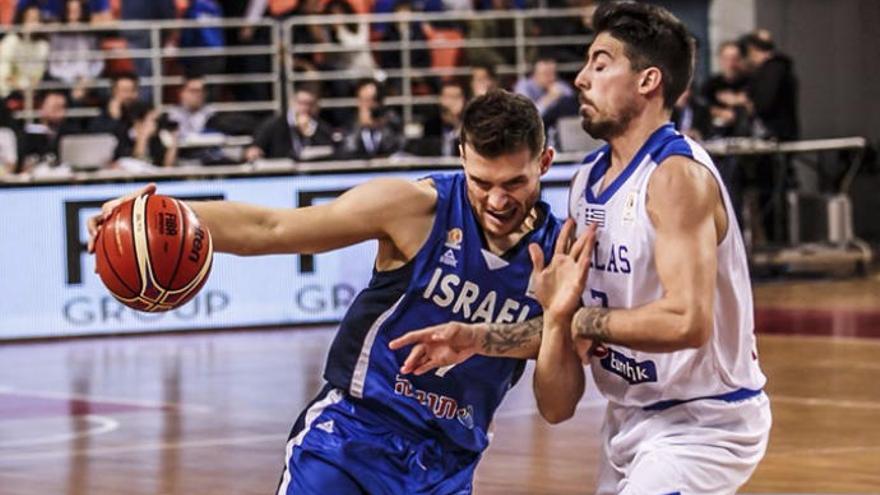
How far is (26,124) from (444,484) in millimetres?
11853

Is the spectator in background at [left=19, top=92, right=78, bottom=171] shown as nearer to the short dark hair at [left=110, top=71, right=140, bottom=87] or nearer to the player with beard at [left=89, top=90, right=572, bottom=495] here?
the short dark hair at [left=110, top=71, right=140, bottom=87]

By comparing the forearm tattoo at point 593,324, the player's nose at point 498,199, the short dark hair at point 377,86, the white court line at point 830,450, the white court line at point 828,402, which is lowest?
the white court line at point 830,450

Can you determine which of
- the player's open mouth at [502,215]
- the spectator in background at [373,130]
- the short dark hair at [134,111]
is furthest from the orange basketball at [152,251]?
the short dark hair at [134,111]

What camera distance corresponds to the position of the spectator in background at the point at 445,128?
15.5 metres

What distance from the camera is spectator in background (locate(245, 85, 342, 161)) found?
15242mm

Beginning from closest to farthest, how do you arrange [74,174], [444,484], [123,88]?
[444,484]
[74,174]
[123,88]

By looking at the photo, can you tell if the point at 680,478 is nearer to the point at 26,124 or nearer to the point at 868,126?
the point at 26,124

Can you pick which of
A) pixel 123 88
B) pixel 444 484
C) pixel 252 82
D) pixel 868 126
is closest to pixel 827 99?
pixel 868 126

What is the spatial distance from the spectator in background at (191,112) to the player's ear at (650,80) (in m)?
11.7

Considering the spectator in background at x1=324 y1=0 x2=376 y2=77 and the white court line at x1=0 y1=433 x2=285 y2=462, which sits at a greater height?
the spectator in background at x1=324 y1=0 x2=376 y2=77

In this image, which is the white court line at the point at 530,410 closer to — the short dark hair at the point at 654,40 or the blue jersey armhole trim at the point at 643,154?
the blue jersey armhole trim at the point at 643,154

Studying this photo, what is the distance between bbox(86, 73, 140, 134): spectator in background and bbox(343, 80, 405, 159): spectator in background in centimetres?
188

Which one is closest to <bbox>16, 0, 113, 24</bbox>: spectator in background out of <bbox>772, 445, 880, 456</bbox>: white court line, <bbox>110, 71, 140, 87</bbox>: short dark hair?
<bbox>110, 71, 140, 87</bbox>: short dark hair

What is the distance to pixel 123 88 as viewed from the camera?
51.3 ft
